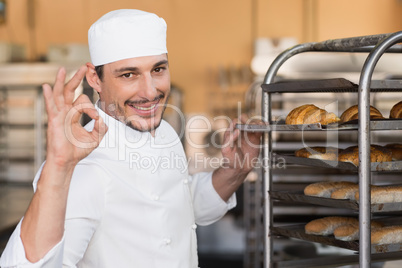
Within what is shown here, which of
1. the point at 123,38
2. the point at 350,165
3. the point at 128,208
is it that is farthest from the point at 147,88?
the point at 350,165

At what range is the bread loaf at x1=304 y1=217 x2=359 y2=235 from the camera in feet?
5.07

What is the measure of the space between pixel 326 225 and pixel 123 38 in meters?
0.80

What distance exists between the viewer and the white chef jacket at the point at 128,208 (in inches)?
54.6

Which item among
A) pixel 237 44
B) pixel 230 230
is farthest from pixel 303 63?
pixel 237 44

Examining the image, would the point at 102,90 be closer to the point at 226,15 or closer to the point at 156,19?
the point at 156,19

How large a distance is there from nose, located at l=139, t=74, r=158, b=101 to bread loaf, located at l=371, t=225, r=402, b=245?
0.72 meters

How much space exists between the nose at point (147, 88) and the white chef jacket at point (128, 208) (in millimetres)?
135

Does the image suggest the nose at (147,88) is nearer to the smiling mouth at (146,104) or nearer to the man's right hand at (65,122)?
the smiling mouth at (146,104)

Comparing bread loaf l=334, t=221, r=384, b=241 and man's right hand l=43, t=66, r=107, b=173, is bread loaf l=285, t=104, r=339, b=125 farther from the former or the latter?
man's right hand l=43, t=66, r=107, b=173

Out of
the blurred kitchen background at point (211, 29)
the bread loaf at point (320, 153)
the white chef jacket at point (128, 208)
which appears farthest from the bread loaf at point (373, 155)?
the blurred kitchen background at point (211, 29)

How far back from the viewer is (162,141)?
1.68 m

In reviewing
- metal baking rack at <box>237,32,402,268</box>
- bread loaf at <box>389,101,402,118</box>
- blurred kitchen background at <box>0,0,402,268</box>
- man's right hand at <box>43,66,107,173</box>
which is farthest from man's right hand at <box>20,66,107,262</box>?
blurred kitchen background at <box>0,0,402,268</box>

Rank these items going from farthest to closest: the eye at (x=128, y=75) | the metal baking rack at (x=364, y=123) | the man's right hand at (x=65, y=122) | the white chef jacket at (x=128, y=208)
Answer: the eye at (x=128, y=75), the white chef jacket at (x=128, y=208), the metal baking rack at (x=364, y=123), the man's right hand at (x=65, y=122)

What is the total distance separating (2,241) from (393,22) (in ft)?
17.4
